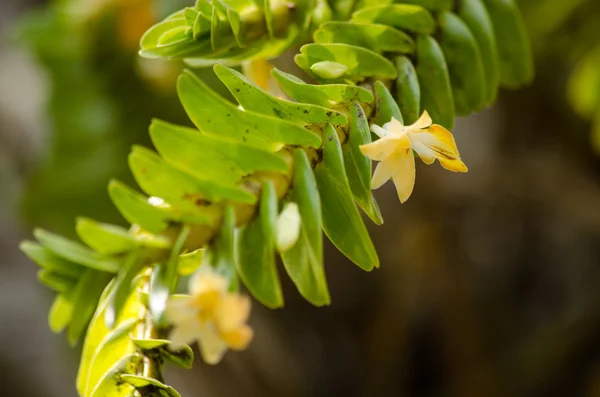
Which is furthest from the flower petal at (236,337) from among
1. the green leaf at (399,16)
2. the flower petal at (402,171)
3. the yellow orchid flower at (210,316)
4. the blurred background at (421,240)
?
the blurred background at (421,240)

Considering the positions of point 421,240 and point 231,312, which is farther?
point 421,240

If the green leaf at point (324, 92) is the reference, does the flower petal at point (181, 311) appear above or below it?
below

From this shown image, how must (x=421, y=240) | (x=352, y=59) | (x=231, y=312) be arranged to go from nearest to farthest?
(x=231, y=312) < (x=352, y=59) < (x=421, y=240)

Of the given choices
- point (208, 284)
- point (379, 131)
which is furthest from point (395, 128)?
point (208, 284)

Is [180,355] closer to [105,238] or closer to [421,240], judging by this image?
[105,238]

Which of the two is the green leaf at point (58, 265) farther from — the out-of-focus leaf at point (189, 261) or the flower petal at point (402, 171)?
the flower petal at point (402, 171)
